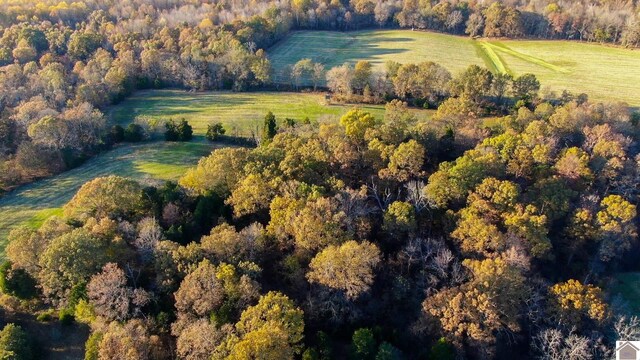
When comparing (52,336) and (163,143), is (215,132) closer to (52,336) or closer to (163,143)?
(163,143)

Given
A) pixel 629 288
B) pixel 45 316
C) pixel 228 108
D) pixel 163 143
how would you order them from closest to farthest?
1. pixel 45 316
2. pixel 629 288
3. pixel 163 143
4. pixel 228 108

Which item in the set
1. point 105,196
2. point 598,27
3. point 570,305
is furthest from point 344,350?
point 598,27

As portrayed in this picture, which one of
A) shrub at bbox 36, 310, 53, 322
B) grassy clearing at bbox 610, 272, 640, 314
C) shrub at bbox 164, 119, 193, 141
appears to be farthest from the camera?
shrub at bbox 164, 119, 193, 141

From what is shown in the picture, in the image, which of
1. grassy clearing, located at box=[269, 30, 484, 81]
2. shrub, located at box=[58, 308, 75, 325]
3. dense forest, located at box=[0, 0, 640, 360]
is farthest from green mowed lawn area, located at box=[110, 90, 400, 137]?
shrub, located at box=[58, 308, 75, 325]

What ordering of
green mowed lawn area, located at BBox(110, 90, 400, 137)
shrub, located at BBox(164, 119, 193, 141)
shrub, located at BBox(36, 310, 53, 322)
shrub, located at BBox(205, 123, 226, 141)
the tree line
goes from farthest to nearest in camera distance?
green mowed lawn area, located at BBox(110, 90, 400, 137) → shrub, located at BBox(205, 123, 226, 141) → shrub, located at BBox(164, 119, 193, 141) → shrub, located at BBox(36, 310, 53, 322) → the tree line

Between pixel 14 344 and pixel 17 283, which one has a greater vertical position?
pixel 17 283

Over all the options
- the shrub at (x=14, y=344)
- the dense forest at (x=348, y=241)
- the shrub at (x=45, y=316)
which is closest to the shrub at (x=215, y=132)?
the dense forest at (x=348, y=241)

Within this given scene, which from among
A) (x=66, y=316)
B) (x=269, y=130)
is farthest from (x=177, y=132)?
(x=66, y=316)

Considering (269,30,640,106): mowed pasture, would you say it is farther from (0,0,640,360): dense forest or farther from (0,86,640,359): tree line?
(0,86,640,359): tree line
